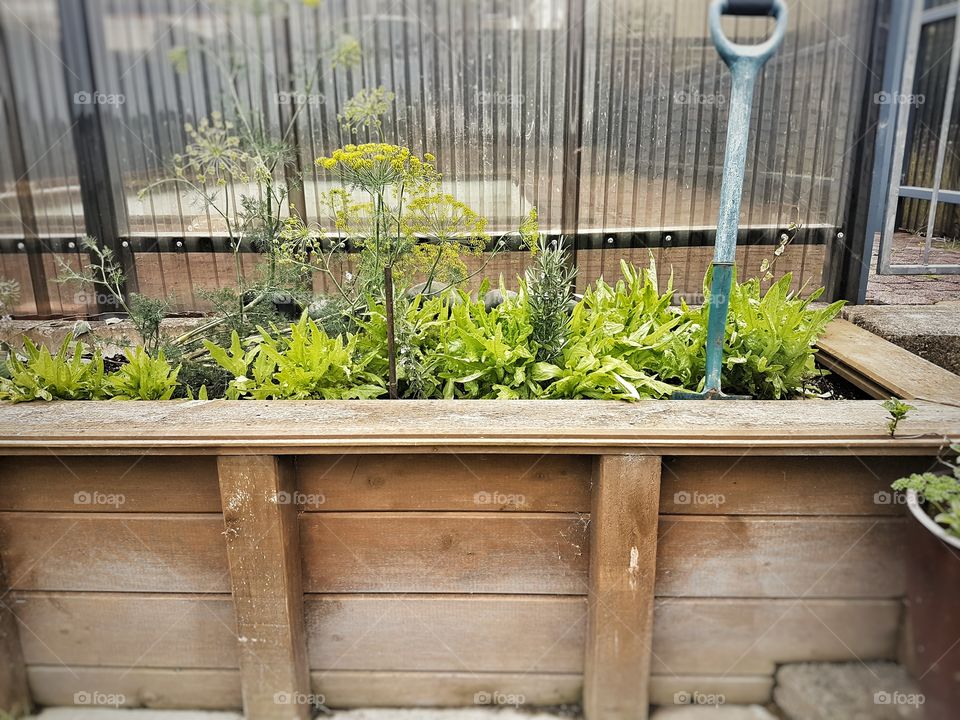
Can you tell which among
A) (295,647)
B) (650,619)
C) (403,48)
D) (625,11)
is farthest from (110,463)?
(625,11)

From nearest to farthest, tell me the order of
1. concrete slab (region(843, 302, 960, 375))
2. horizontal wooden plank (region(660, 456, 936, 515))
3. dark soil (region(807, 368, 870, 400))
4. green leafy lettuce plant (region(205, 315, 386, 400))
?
horizontal wooden plank (region(660, 456, 936, 515)) → green leafy lettuce plant (region(205, 315, 386, 400)) → dark soil (region(807, 368, 870, 400)) → concrete slab (region(843, 302, 960, 375))

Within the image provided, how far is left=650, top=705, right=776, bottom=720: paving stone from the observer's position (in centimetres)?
185

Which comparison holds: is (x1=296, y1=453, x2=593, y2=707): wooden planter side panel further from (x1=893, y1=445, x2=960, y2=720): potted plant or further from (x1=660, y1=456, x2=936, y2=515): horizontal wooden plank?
(x1=893, y1=445, x2=960, y2=720): potted plant

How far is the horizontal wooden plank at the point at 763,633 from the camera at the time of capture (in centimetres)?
181

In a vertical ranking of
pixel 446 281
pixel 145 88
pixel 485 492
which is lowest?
pixel 485 492

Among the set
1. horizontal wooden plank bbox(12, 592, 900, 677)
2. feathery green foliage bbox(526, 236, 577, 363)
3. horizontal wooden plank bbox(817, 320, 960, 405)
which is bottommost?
horizontal wooden plank bbox(12, 592, 900, 677)

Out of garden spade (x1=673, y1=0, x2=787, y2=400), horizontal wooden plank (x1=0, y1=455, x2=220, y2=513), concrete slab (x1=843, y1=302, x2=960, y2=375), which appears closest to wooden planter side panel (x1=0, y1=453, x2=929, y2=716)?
horizontal wooden plank (x1=0, y1=455, x2=220, y2=513)

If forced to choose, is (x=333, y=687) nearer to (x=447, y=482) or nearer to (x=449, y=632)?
(x=449, y=632)

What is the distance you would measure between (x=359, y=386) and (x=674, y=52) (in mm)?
1913

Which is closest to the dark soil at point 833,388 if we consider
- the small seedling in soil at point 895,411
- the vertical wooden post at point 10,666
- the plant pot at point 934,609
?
the small seedling in soil at point 895,411

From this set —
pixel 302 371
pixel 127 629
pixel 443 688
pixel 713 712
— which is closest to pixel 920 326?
pixel 713 712

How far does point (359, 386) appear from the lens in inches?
81.7

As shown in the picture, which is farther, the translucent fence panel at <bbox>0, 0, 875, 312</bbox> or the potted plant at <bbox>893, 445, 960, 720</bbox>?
the translucent fence panel at <bbox>0, 0, 875, 312</bbox>

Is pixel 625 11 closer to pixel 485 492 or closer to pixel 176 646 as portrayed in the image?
pixel 485 492
